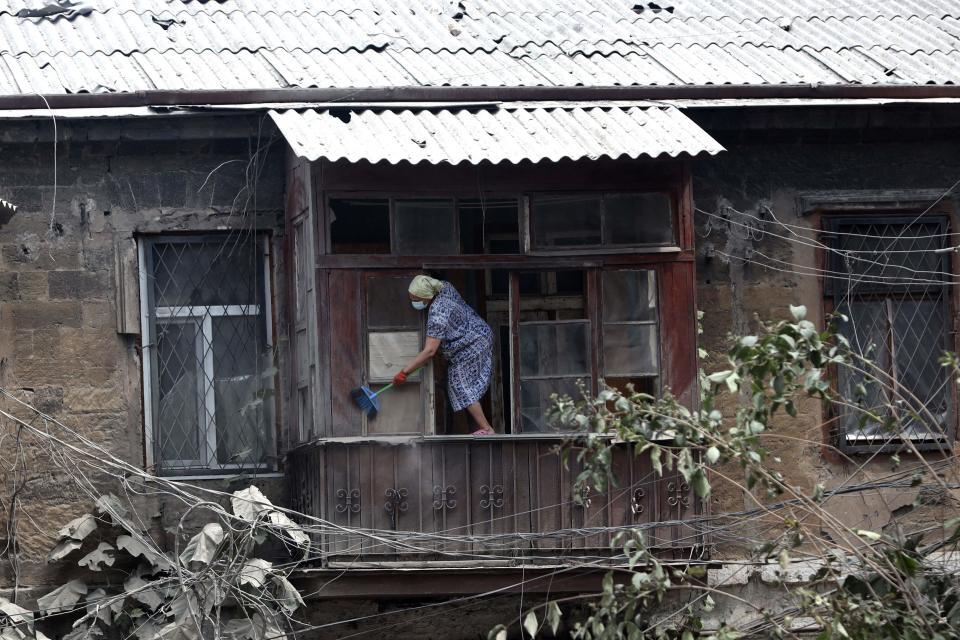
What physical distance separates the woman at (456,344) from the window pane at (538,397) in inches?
8.5

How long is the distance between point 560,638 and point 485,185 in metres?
2.60

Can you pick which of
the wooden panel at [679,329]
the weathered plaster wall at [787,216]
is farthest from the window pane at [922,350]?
the wooden panel at [679,329]

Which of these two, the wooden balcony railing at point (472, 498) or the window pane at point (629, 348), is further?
the window pane at point (629, 348)

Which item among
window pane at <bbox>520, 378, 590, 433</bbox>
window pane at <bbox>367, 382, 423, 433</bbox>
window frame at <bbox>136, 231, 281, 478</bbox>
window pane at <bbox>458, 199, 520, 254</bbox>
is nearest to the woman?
window pane at <bbox>367, 382, 423, 433</bbox>

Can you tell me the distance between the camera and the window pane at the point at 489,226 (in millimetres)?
9852

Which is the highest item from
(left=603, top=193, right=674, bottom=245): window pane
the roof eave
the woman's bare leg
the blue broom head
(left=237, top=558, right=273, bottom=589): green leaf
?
the roof eave

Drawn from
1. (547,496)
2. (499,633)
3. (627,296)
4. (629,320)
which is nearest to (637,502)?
(547,496)

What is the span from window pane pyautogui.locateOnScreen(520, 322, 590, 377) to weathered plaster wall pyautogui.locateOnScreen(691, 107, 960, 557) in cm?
92

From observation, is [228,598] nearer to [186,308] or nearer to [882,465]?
[186,308]

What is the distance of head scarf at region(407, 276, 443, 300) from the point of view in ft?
31.1

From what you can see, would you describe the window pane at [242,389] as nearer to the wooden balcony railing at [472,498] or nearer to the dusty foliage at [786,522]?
the wooden balcony railing at [472,498]

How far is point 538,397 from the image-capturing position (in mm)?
9703

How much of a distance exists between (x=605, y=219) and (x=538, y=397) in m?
1.04

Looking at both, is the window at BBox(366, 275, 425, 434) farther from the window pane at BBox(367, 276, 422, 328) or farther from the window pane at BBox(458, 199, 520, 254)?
the window pane at BBox(458, 199, 520, 254)
